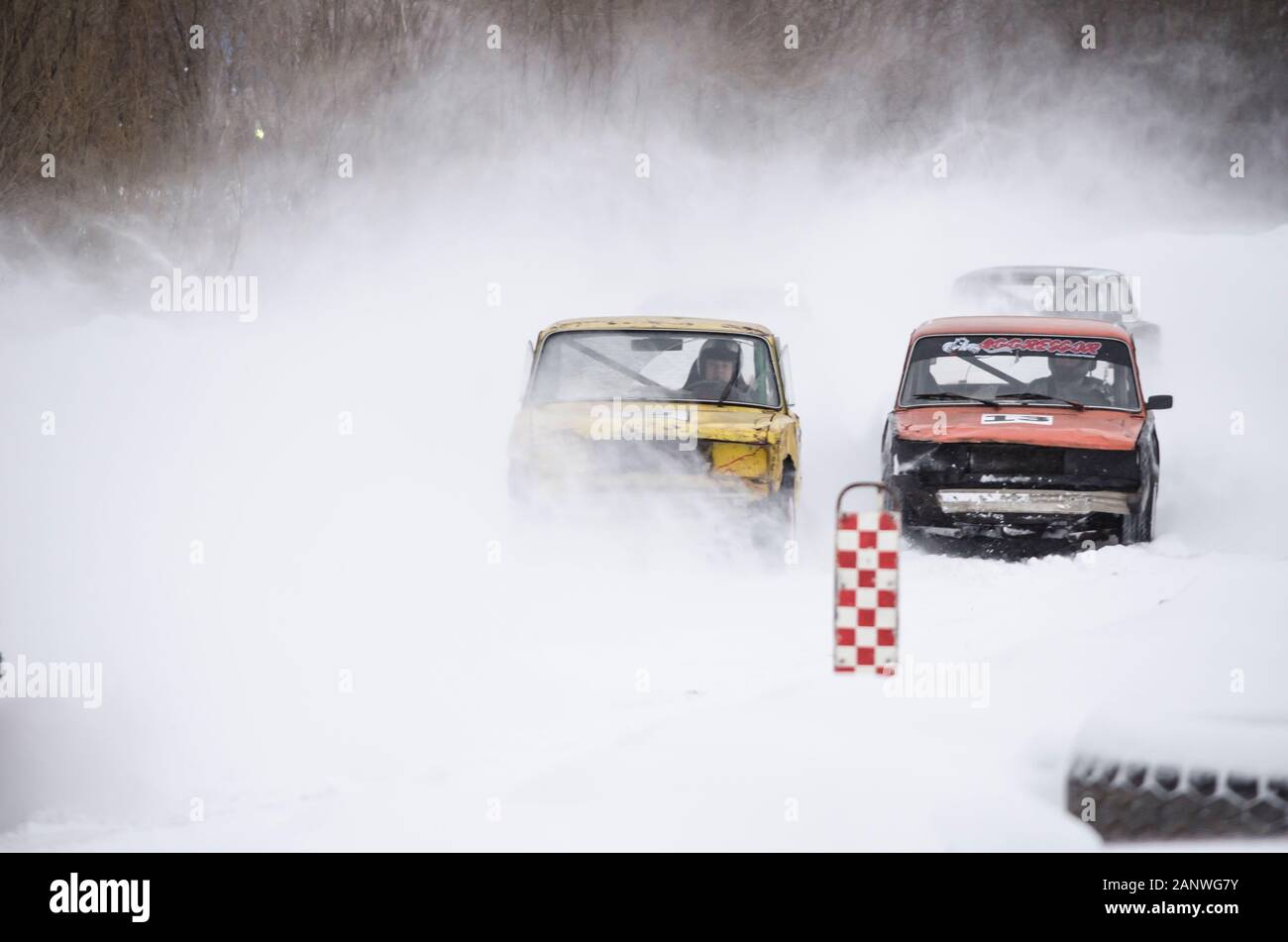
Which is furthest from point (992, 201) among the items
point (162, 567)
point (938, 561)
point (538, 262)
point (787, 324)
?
point (162, 567)

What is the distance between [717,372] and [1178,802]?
16.0ft

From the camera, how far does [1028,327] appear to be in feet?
33.7

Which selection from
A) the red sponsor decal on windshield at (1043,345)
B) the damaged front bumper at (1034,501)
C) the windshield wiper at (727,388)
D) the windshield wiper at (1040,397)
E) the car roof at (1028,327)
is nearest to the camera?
the damaged front bumper at (1034,501)

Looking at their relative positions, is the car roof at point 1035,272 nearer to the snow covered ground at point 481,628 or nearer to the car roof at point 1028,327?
the snow covered ground at point 481,628

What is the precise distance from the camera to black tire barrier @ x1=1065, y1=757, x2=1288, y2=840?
16.2 feet

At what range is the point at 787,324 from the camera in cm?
1642

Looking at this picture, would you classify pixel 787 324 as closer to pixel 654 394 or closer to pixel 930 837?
pixel 654 394

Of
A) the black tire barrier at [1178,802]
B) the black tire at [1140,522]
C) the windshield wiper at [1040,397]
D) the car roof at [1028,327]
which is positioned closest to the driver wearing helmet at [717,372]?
the car roof at [1028,327]

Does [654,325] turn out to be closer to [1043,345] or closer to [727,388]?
[727,388]

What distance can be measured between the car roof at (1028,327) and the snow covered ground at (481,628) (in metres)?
1.59

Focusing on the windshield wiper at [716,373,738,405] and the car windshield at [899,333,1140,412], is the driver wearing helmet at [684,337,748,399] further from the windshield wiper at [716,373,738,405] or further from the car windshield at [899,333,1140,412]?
the car windshield at [899,333,1140,412]

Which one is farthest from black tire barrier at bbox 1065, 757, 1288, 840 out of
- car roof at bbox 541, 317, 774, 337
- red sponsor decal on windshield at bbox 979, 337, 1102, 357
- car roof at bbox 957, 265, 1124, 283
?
car roof at bbox 957, 265, 1124, 283

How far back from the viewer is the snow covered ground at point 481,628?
5.55 meters

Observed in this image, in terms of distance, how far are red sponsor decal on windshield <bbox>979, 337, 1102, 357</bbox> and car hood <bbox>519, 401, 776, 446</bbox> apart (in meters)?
2.04
